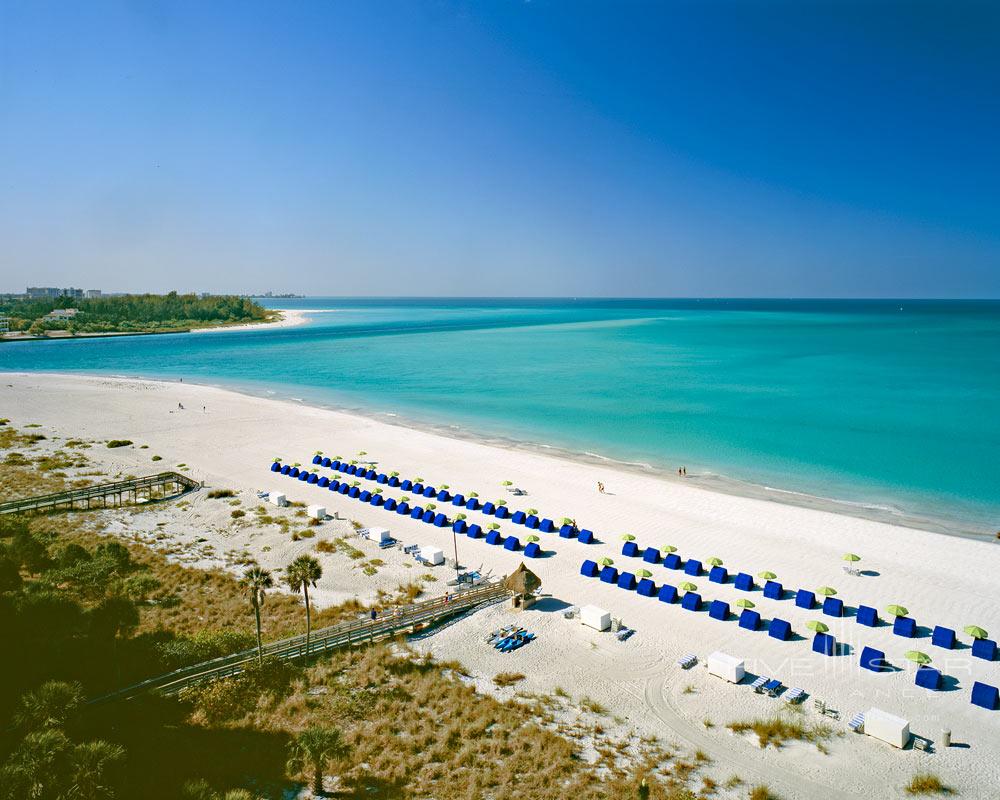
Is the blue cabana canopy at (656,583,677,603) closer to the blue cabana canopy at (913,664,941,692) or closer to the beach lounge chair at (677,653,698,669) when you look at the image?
the beach lounge chair at (677,653,698,669)

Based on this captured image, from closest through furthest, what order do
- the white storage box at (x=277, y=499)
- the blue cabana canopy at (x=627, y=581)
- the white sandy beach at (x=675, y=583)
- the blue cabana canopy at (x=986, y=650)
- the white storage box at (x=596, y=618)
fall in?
the white sandy beach at (x=675, y=583), the blue cabana canopy at (x=986, y=650), the white storage box at (x=596, y=618), the blue cabana canopy at (x=627, y=581), the white storage box at (x=277, y=499)

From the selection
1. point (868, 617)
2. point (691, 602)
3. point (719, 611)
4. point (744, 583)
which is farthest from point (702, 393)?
point (719, 611)

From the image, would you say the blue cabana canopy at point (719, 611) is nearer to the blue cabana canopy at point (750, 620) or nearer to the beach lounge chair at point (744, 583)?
the blue cabana canopy at point (750, 620)

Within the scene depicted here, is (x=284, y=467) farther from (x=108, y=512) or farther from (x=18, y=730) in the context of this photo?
(x=18, y=730)

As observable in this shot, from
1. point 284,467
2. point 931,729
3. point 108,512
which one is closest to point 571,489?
point 284,467

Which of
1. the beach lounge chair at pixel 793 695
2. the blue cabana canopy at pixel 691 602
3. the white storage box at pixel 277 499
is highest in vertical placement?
the white storage box at pixel 277 499

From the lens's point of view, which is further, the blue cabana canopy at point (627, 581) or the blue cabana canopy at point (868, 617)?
the blue cabana canopy at point (627, 581)

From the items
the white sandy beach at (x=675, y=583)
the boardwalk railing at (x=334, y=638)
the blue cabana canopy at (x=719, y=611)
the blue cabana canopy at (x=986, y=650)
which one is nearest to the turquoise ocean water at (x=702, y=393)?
the white sandy beach at (x=675, y=583)
